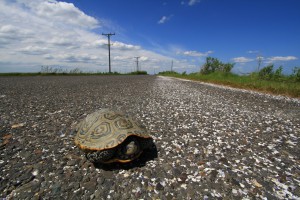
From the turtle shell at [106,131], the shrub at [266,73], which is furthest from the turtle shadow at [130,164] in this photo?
the shrub at [266,73]

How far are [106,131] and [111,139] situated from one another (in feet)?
0.72

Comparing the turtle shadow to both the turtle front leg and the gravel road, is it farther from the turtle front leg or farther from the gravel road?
the turtle front leg

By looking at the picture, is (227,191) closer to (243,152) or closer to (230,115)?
(243,152)

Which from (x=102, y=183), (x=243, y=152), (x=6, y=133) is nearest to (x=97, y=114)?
(x=102, y=183)

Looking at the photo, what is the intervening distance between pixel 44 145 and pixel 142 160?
188cm

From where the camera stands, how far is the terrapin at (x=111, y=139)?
247 centimetres

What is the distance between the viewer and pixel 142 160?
2.71 metres

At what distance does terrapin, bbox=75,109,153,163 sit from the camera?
2.47m

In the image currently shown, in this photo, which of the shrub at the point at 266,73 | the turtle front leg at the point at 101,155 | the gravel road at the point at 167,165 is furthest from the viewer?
the shrub at the point at 266,73

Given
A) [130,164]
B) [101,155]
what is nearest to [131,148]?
[130,164]

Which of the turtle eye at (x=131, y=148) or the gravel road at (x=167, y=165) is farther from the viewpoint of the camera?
the turtle eye at (x=131, y=148)

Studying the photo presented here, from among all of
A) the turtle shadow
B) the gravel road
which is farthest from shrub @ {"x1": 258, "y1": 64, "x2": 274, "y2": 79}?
the turtle shadow

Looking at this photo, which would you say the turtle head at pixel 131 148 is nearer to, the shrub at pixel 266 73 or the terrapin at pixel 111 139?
the terrapin at pixel 111 139

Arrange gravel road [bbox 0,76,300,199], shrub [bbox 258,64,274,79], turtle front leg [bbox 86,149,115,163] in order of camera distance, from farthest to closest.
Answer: shrub [bbox 258,64,274,79]
turtle front leg [bbox 86,149,115,163]
gravel road [bbox 0,76,300,199]
